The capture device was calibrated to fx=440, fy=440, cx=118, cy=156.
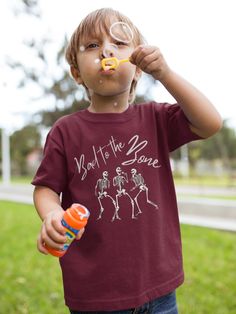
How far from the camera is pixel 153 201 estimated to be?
142 cm

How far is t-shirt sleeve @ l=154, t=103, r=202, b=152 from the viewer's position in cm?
144

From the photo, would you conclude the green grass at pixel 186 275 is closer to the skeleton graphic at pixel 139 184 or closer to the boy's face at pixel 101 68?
the skeleton graphic at pixel 139 184

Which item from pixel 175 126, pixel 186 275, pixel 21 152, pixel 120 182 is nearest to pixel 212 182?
pixel 186 275

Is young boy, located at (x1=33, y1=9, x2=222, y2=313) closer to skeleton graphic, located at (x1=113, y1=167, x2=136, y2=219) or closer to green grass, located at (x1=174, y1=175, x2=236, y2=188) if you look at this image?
skeleton graphic, located at (x1=113, y1=167, x2=136, y2=219)

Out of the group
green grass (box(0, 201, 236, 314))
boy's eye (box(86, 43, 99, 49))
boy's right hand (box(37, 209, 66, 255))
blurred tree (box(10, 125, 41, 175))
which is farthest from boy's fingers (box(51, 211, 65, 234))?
blurred tree (box(10, 125, 41, 175))

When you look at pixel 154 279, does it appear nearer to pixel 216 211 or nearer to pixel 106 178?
pixel 106 178

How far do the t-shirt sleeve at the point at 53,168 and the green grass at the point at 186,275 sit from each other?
172 cm

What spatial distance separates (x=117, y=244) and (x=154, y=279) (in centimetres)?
17

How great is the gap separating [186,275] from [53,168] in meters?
2.54

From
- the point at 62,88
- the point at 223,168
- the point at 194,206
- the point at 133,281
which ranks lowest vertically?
the point at 223,168

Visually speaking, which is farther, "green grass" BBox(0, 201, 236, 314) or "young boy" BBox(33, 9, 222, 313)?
"green grass" BBox(0, 201, 236, 314)

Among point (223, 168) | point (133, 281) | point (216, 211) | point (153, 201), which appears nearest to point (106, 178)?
point (153, 201)

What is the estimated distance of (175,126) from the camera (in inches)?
57.8

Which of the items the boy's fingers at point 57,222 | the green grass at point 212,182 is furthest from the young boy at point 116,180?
the green grass at point 212,182
